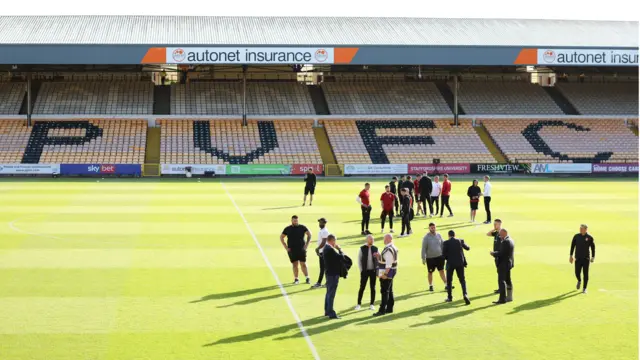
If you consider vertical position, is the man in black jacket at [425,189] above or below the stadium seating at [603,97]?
below

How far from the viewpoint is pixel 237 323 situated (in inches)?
516

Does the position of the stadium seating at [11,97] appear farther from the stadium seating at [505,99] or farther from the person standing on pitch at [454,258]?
the person standing on pitch at [454,258]

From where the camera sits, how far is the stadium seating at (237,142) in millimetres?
47344

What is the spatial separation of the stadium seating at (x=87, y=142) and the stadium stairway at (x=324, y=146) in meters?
11.2

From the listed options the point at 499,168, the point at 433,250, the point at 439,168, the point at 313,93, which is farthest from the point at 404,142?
the point at 433,250

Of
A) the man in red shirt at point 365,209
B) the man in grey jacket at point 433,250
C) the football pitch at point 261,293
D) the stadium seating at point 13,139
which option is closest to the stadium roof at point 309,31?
the stadium seating at point 13,139

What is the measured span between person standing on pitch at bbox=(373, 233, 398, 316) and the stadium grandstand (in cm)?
3231

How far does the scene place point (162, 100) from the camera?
5425cm

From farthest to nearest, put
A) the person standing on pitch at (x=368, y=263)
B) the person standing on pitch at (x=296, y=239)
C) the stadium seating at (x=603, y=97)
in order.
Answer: the stadium seating at (x=603, y=97), the person standing on pitch at (x=296, y=239), the person standing on pitch at (x=368, y=263)

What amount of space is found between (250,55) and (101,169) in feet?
39.2

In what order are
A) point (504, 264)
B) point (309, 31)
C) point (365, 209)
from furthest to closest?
1. point (309, 31)
2. point (365, 209)
3. point (504, 264)

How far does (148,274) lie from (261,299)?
135 inches

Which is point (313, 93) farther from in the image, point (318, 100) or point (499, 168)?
point (499, 168)

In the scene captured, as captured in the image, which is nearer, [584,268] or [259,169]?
[584,268]
